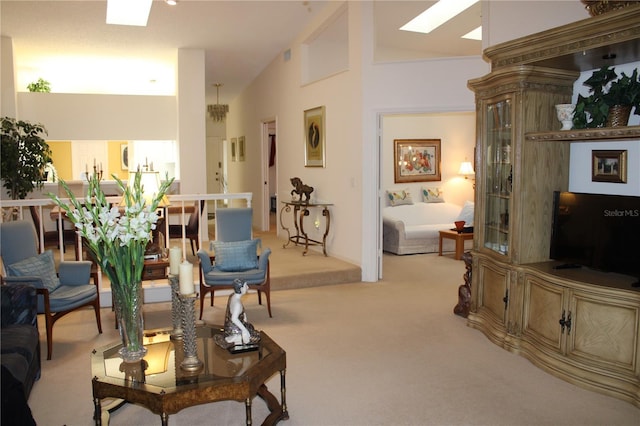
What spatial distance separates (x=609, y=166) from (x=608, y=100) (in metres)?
0.56

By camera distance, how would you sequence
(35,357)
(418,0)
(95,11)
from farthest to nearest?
(418,0), (95,11), (35,357)

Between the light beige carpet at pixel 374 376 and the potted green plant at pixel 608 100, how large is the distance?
1.82 metres

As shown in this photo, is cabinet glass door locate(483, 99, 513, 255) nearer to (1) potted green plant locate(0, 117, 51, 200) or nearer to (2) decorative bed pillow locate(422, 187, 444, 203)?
(2) decorative bed pillow locate(422, 187, 444, 203)

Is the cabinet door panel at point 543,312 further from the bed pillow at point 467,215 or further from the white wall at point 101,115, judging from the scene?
the white wall at point 101,115

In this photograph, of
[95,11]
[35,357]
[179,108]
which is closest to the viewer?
[35,357]

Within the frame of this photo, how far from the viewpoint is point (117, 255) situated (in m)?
2.73

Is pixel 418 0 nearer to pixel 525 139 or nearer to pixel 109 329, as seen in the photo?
pixel 525 139

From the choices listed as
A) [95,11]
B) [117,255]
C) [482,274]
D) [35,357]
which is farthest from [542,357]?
[95,11]

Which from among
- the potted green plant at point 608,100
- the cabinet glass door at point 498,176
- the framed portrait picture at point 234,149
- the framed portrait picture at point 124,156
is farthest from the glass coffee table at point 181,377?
the framed portrait picture at point 234,149

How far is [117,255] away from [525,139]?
3.05 metres

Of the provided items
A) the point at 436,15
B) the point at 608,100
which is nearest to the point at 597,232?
the point at 608,100

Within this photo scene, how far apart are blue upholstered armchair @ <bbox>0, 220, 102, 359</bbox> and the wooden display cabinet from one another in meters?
3.40

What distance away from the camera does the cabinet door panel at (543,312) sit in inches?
143

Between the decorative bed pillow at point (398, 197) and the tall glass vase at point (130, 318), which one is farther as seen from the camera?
the decorative bed pillow at point (398, 197)
